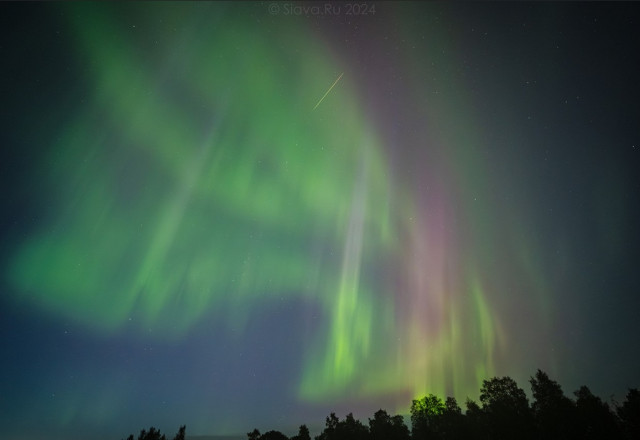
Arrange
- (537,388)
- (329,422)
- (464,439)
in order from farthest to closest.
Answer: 1. (329,422)
2. (464,439)
3. (537,388)

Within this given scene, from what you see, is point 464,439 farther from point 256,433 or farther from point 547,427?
point 256,433

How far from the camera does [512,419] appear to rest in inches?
1742

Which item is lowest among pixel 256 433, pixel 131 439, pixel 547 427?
pixel 131 439

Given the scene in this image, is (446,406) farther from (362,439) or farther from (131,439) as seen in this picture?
(131,439)

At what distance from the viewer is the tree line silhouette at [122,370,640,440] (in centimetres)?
3978

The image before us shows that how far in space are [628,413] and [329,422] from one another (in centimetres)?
4969

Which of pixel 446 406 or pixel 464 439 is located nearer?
pixel 464 439

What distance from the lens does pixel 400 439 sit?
5450cm

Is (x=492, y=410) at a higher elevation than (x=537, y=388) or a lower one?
lower

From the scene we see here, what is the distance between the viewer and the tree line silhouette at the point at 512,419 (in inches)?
1566

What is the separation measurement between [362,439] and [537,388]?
110ft

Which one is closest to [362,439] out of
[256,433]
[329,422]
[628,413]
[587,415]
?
[329,422]

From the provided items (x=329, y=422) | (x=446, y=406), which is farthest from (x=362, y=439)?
(x=446, y=406)

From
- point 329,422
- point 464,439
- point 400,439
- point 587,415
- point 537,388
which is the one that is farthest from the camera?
point 329,422
